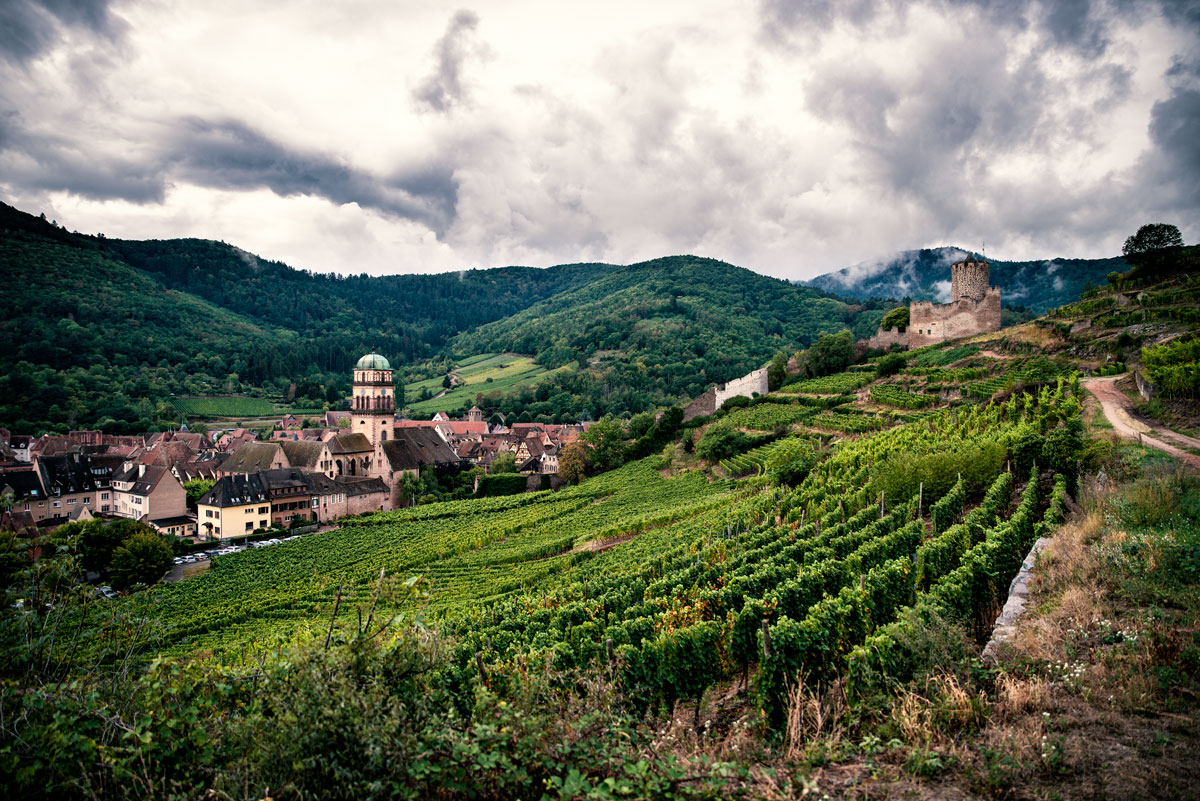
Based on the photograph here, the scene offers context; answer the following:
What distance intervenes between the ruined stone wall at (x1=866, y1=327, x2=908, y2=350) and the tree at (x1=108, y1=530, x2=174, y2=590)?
68393 mm

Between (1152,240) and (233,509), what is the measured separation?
78.7 metres

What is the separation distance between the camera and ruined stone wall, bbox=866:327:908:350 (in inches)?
2571

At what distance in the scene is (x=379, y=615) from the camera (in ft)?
64.5

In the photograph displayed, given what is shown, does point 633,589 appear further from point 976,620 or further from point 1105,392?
point 1105,392

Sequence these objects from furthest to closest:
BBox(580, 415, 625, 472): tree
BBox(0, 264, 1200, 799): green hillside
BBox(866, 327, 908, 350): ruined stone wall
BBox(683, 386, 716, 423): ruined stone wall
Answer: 1. BBox(683, 386, 716, 423): ruined stone wall
2. BBox(866, 327, 908, 350): ruined stone wall
3. BBox(580, 415, 625, 472): tree
4. BBox(0, 264, 1200, 799): green hillside

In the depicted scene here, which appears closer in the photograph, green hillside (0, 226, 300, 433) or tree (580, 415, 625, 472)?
tree (580, 415, 625, 472)

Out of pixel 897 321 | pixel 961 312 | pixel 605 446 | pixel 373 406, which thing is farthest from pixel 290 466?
pixel 961 312

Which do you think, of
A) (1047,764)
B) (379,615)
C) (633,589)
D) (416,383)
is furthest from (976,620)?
(416,383)

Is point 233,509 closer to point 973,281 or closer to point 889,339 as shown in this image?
point 889,339

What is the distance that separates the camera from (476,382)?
14612cm

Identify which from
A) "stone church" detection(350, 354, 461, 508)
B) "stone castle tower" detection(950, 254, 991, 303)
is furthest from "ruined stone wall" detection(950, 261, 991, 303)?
"stone church" detection(350, 354, 461, 508)

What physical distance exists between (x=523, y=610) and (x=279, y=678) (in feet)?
41.0

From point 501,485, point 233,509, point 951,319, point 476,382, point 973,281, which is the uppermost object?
point 973,281

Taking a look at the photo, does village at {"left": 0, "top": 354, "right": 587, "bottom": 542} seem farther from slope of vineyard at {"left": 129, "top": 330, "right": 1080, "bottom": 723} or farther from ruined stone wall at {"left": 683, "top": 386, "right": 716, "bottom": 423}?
ruined stone wall at {"left": 683, "top": 386, "right": 716, "bottom": 423}
